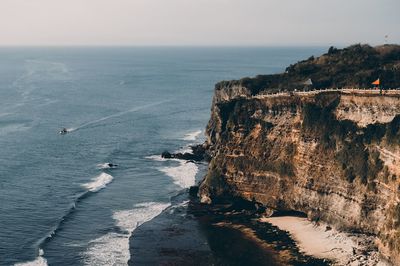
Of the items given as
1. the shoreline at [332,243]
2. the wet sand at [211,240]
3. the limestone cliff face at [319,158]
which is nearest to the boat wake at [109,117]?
the limestone cliff face at [319,158]

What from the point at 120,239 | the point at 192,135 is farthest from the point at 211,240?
the point at 192,135

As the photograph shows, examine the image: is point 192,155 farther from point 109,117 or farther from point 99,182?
point 109,117

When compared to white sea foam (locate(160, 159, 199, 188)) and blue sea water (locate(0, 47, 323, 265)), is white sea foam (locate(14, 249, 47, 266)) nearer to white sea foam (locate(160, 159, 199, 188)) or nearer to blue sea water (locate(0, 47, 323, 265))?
blue sea water (locate(0, 47, 323, 265))

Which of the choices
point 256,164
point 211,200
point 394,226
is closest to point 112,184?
point 211,200

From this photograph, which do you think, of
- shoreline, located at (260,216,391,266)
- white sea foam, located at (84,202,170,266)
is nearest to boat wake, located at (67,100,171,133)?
white sea foam, located at (84,202,170,266)

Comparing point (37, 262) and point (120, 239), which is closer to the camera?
point (37, 262)
